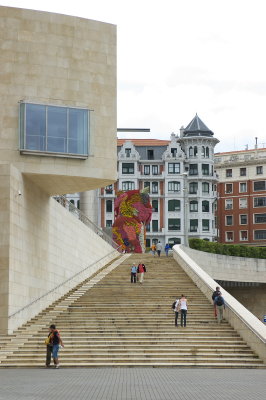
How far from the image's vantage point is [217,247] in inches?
2372

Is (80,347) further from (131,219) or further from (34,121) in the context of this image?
(131,219)

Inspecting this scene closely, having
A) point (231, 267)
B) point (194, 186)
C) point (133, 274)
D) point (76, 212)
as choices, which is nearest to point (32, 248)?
point (133, 274)

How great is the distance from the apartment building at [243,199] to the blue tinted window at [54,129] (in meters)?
77.2

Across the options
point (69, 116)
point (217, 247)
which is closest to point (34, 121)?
point (69, 116)

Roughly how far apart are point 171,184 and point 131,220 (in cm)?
3849

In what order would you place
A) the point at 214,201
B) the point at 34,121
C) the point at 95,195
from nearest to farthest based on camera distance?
1. the point at 34,121
2. the point at 95,195
3. the point at 214,201

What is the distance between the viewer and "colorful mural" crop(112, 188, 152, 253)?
69562 mm

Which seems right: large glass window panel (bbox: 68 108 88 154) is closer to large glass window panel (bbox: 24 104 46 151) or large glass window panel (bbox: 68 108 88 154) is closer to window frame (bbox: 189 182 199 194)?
large glass window panel (bbox: 24 104 46 151)

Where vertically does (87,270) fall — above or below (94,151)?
below

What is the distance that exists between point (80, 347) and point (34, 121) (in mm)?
9439

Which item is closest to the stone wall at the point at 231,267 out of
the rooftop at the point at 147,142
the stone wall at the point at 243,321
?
the stone wall at the point at 243,321

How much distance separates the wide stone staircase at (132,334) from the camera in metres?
26.0

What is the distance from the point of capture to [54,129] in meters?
32.1

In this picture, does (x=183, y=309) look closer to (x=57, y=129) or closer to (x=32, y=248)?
(x=32, y=248)
